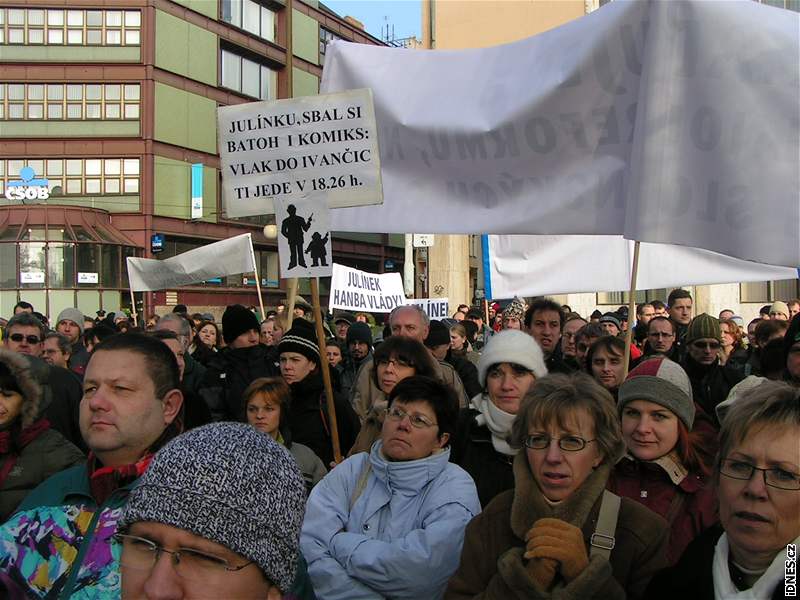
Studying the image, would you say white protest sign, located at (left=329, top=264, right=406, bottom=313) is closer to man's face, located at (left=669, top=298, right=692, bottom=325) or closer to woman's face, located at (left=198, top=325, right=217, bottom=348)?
woman's face, located at (left=198, top=325, right=217, bottom=348)

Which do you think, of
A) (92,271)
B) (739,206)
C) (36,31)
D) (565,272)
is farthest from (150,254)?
(739,206)

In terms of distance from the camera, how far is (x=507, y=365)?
12.9 ft

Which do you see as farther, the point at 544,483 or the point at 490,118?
the point at 490,118

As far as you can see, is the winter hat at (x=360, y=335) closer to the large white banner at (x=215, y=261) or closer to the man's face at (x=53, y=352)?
the man's face at (x=53, y=352)

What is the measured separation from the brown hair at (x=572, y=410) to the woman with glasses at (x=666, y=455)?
38 cm

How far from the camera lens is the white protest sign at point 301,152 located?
4680 millimetres

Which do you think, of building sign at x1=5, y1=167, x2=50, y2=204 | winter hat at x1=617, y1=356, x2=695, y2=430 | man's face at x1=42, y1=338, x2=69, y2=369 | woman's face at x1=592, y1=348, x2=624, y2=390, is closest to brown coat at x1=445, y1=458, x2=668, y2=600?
winter hat at x1=617, y1=356, x2=695, y2=430

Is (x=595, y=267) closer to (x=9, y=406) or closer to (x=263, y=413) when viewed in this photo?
(x=263, y=413)

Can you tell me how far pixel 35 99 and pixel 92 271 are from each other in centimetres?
890

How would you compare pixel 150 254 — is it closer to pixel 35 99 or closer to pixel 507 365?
pixel 35 99

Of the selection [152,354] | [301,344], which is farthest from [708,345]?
[152,354]

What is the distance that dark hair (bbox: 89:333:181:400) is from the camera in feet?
9.02

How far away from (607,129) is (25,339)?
4696mm

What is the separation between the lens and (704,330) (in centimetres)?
589
